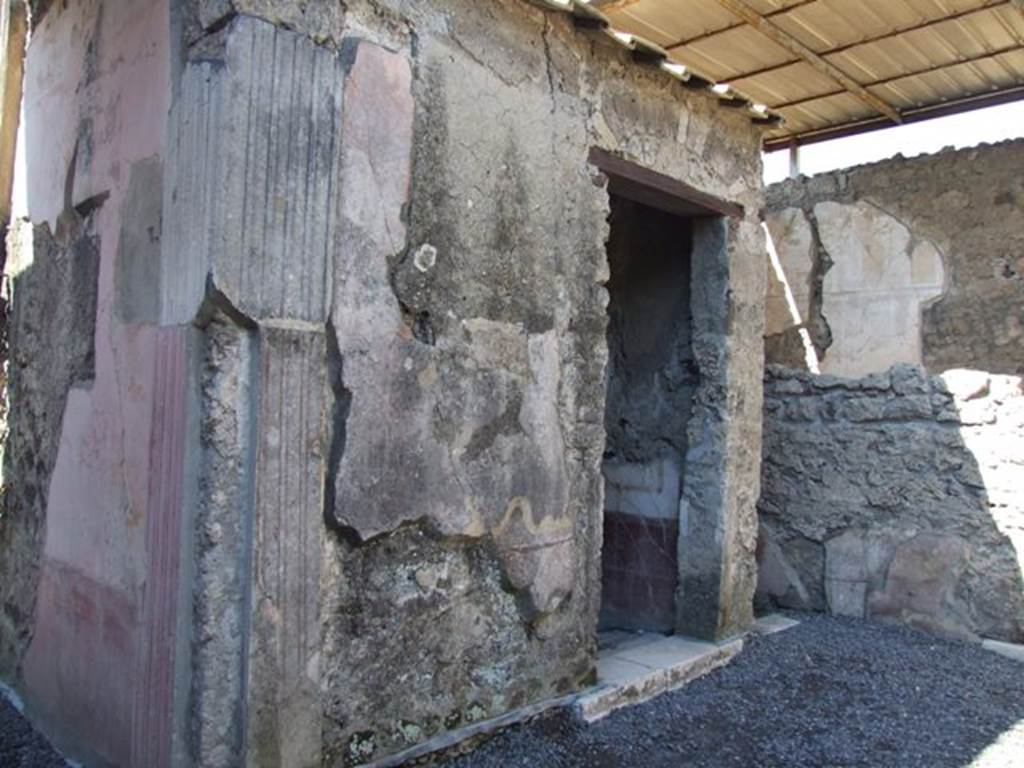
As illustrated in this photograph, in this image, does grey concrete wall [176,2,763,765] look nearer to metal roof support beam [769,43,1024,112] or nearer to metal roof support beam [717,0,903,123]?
metal roof support beam [717,0,903,123]

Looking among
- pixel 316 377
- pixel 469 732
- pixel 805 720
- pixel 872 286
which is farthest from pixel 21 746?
pixel 872 286

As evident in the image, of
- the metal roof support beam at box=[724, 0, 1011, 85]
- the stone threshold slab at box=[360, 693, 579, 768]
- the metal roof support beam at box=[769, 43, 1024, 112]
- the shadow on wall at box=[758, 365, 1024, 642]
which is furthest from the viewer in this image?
the metal roof support beam at box=[769, 43, 1024, 112]

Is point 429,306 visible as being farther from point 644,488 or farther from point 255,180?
point 644,488

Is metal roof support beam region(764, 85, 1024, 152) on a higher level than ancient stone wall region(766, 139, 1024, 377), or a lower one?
higher

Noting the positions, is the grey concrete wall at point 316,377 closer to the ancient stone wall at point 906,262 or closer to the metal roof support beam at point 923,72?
the metal roof support beam at point 923,72

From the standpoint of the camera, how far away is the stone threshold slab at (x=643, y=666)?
117 inches

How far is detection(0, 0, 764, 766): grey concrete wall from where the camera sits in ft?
6.51

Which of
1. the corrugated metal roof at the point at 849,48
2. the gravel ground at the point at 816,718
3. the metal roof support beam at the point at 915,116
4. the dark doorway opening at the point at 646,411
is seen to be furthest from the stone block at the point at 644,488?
the metal roof support beam at the point at 915,116

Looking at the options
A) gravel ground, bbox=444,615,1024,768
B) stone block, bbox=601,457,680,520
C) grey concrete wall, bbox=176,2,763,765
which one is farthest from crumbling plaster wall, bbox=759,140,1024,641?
grey concrete wall, bbox=176,2,763,765

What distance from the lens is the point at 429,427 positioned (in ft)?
8.03

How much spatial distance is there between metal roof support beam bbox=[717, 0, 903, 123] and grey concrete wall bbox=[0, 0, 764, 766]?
1.75 metres

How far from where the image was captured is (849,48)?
200 inches

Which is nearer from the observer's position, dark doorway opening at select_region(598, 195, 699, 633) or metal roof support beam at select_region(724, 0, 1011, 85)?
dark doorway opening at select_region(598, 195, 699, 633)

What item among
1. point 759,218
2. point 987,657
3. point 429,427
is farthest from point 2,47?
point 987,657
